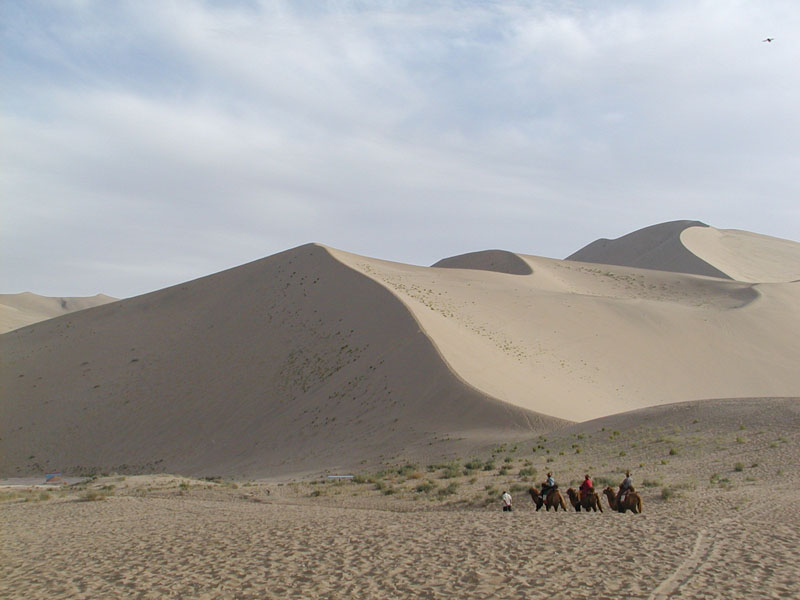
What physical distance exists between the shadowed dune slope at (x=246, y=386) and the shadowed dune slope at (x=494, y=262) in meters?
18.4

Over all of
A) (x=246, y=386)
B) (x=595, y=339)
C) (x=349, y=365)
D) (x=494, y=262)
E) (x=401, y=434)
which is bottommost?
(x=401, y=434)

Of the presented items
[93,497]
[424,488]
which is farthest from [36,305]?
[424,488]

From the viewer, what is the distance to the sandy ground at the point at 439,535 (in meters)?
9.25

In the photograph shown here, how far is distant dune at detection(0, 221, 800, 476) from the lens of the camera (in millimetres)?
28016

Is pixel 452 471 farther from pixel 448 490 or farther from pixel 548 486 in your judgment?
pixel 548 486

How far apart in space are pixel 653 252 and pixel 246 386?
67.5 metres

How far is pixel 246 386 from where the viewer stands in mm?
34812

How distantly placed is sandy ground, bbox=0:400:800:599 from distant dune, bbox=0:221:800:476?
18.6 ft

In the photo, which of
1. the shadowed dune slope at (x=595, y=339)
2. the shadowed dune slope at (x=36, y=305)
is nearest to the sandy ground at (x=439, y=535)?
the shadowed dune slope at (x=595, y=339)

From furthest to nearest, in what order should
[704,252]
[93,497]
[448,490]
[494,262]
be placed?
[704,252]
[494,262]
[93,497]
[448,490]

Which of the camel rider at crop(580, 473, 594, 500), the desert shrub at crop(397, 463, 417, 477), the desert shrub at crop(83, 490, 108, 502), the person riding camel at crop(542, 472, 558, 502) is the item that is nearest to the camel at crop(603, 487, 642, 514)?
the camel rider at crop(580, 473, 594, 500)

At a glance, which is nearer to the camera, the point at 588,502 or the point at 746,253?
the point at 588,502

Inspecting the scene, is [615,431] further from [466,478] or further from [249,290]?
[249,290]

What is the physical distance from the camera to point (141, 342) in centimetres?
4253
